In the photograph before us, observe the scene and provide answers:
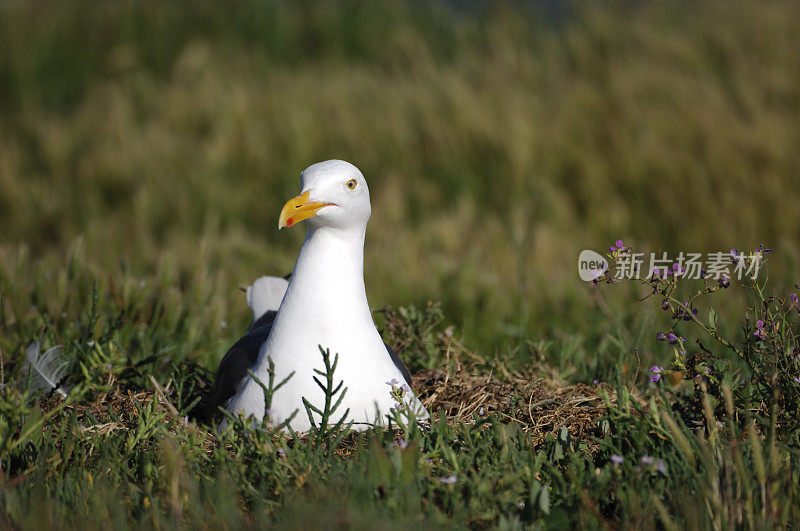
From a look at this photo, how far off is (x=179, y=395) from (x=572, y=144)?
17.4ft

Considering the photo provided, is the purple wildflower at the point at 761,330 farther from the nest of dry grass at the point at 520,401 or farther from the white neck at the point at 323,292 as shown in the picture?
the white neck at the point at 323,292

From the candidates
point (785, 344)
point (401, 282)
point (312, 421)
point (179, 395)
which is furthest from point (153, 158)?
point (785, 344)

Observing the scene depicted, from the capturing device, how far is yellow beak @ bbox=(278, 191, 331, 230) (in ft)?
9.00

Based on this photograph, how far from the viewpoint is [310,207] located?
2.81m

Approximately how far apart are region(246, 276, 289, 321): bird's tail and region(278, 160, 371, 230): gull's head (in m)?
0.91

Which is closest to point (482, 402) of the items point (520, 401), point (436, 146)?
point (520, 401)

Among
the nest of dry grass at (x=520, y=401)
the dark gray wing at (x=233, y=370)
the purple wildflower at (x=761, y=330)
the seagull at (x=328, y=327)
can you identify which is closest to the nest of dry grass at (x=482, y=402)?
the nest of dry grass at (x=520, y=401)

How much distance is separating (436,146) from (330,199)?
17.1 ft

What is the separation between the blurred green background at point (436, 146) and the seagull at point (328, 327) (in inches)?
61.7

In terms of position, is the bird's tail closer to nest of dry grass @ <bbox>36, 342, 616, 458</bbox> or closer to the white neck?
nest of dry grass @ <bbox>36, 342, 616, 458</bbox>

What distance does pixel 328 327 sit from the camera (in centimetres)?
289

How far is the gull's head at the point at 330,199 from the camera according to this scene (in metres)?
2.80

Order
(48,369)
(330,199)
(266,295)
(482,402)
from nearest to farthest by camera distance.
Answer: (330,199) → (482,402) → (48,369) → (266,295)

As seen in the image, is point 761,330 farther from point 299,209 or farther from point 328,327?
point 299,209
